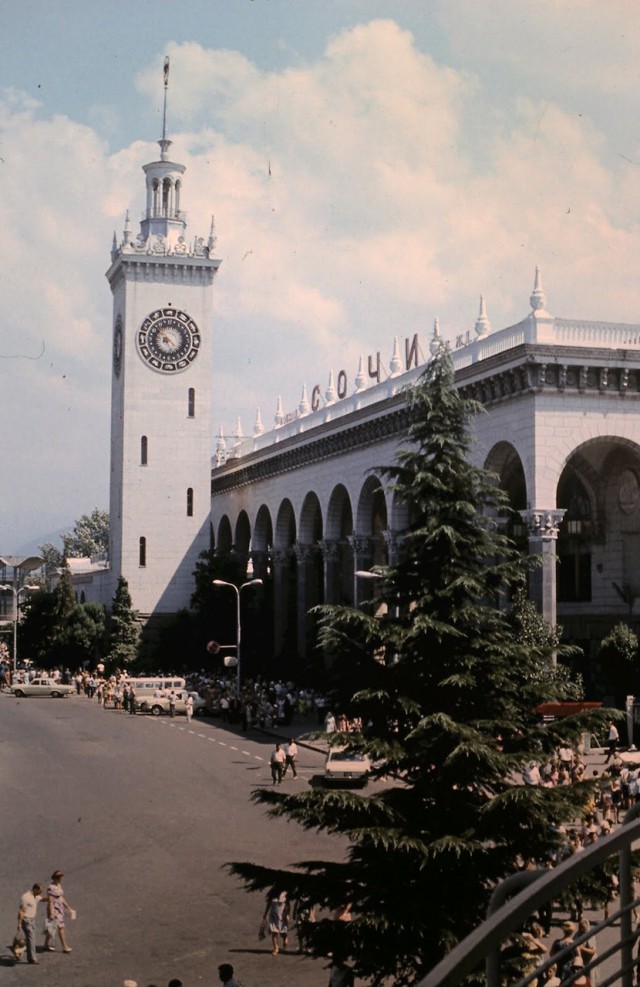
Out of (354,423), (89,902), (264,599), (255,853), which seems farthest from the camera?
(264,599)

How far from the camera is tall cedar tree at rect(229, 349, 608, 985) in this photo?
1540 centimetres

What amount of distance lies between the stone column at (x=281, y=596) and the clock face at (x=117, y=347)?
21.1 m

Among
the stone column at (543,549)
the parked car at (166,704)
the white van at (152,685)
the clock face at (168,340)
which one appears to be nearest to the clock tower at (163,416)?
the clock face at (168,340)

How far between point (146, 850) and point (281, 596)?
53923 mm

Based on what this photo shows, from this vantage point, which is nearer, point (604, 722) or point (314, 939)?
point (314, 939)

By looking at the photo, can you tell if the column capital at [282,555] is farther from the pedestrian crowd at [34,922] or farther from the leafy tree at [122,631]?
the pedestrian crowd at [34,922]

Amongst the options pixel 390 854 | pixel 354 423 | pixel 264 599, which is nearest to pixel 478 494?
pixel 390 854

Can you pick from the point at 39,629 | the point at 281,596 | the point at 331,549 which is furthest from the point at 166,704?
the point at 39,629

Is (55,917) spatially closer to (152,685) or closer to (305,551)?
(152,685)

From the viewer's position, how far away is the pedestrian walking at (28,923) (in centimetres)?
1870

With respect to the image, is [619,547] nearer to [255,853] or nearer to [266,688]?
[266,688]

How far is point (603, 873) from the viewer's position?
14.6 meters

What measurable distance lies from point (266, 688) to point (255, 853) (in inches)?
1636

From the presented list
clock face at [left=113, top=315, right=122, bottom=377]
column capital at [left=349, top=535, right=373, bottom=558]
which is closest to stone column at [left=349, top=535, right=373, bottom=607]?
column capital at [left=349, top=535, right=373, bottom=558]
